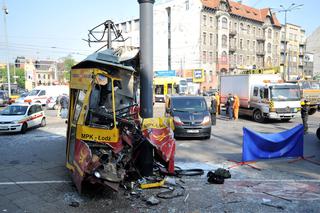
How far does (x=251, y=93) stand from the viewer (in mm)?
19188

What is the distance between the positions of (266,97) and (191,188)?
12.5 meters

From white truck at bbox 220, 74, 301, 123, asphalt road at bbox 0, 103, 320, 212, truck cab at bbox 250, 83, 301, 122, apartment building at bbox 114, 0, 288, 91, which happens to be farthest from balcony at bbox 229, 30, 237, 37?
asphalt road at bbox 0, 103, 320, 212

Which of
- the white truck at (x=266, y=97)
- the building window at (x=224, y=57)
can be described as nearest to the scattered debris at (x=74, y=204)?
the white truck at (x=266, y=97)

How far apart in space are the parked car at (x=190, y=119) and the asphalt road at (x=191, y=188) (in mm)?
1595

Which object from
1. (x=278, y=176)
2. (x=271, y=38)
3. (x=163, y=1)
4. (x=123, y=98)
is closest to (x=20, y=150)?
(x=123, y=98)

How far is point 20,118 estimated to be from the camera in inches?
558

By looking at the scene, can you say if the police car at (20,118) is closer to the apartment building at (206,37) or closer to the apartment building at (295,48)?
the apartment building at (206,37)

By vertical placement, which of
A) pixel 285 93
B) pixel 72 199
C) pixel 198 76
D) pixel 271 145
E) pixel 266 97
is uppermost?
pixel 198 76

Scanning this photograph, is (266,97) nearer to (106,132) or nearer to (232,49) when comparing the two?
(106,132)

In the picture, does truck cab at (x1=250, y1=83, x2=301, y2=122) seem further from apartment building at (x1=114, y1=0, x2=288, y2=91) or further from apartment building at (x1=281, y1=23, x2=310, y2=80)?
apartment building at (x1=281, y1=23, x2=310, y2=80)

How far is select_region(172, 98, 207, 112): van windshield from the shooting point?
1290cm

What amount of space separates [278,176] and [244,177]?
0.89 meters

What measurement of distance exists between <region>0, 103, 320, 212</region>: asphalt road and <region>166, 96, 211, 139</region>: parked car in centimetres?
160

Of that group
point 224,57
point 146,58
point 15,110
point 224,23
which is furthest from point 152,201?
point 224,23
